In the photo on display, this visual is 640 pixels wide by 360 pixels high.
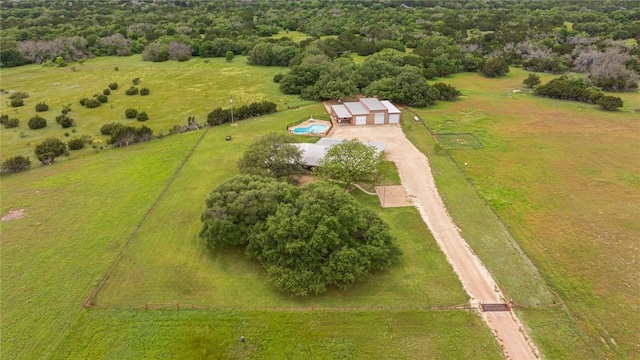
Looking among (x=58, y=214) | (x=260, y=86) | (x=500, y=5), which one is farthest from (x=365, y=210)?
(x=500, y=5)

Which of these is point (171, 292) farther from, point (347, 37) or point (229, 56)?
point (347, 37)

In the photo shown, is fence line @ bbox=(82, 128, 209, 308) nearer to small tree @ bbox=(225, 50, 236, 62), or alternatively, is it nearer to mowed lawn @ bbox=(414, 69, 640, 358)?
mowed lawn @ bbox=(414, 69, 640, 358)

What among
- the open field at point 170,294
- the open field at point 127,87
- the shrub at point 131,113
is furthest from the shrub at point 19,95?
the open field at point 170,294

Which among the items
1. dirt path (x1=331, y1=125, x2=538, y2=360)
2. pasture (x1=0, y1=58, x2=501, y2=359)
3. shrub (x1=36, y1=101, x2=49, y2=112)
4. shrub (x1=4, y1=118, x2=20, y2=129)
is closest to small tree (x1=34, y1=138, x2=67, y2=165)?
pasture (x1=0, y1=58, x2=501, y2=359)

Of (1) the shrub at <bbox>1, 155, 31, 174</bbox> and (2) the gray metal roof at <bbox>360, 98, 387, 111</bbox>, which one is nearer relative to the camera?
(1) the shrub at <bbox>1, 155, 31, 174</bbox>

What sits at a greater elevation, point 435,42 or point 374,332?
point 435,42

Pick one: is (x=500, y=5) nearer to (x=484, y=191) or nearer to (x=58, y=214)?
(x=484, y=191)
